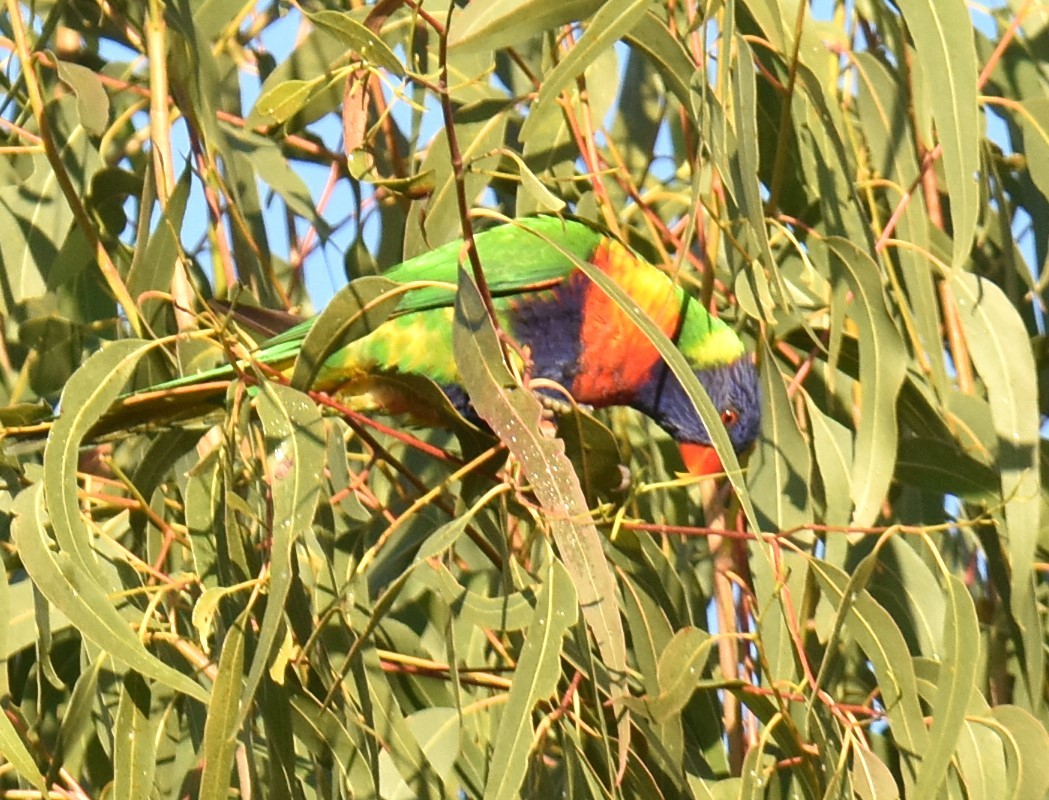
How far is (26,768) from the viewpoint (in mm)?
1397

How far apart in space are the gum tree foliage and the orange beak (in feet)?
0.17

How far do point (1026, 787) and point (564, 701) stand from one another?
54 centimetres

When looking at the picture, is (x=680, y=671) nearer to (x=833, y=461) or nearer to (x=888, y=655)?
(x=888, y=655)

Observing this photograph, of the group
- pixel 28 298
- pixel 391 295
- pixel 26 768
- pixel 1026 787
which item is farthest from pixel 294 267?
pixel 1026 787

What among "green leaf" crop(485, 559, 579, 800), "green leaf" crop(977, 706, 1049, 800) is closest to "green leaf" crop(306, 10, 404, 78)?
"green leaf" crop(485, 559, 579, 800)

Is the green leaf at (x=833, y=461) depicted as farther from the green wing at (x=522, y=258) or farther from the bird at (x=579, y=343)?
the green wing at (x=522, y=258)

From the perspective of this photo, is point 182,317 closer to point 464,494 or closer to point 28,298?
point 28,298

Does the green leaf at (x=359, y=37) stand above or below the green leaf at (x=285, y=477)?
above

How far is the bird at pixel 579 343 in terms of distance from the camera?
2.25 m

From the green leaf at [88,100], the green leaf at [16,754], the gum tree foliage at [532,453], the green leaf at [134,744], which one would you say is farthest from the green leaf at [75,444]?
the green leaf at [88,100]

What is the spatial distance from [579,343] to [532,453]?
104cm

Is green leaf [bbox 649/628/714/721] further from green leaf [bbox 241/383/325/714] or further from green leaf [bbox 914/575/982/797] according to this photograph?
green leaf [bbox 241/383/325/714]

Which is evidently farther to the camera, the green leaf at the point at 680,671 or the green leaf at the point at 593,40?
the green leaf at the point at 680,671

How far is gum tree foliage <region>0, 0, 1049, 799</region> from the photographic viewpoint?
4.76 ft
